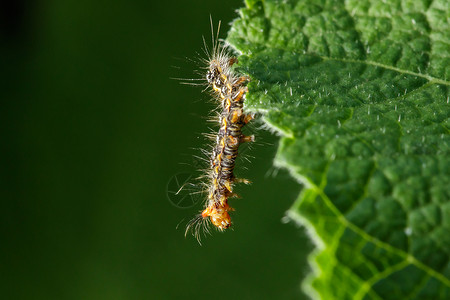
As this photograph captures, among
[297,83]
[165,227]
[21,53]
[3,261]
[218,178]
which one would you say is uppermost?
[297,83]

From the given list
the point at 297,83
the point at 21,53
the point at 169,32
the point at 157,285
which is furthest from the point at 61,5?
the point at 297,83

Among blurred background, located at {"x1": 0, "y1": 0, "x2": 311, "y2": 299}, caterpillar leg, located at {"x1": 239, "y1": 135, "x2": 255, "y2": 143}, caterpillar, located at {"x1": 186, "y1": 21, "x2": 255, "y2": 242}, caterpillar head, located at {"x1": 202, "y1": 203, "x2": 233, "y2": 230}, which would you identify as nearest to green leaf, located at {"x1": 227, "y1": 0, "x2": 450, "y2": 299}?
caterpillar, located at {"x1": 186, "y1": 21, "x2": 255, "y2": 242}

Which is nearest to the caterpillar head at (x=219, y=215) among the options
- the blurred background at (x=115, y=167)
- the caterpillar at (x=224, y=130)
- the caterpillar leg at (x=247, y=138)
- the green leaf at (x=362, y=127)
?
the caterpillar at (x=224, y=130)

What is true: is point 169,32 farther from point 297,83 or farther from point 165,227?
point 297,83

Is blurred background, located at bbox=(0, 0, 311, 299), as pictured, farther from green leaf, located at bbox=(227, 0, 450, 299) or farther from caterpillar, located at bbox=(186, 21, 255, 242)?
green leaf, located at bbox=(227, 0, 450, 299)

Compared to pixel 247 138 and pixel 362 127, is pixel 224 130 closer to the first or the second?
pixel 247 138

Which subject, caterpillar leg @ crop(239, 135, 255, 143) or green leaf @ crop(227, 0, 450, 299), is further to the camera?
caterpillar leg @ crop(239, 135, 255, 143)
